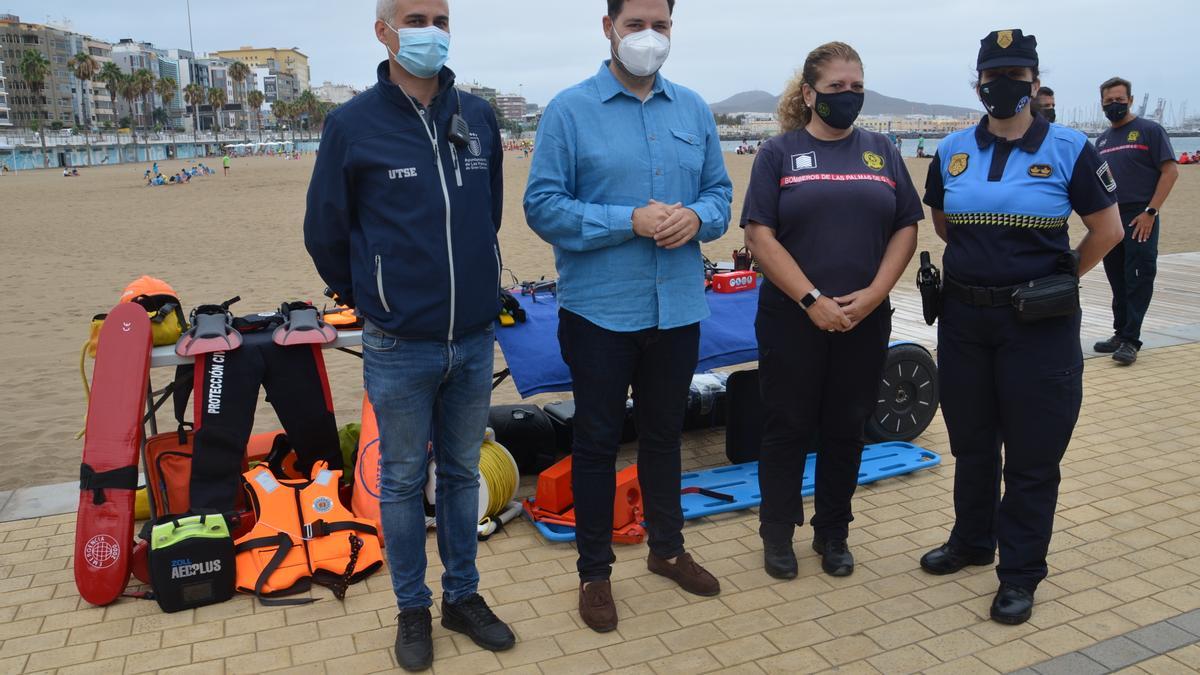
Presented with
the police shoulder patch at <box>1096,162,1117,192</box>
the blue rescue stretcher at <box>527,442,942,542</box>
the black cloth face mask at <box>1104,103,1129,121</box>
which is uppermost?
the black cloth face mask at <box>1104,103,1129,121</box>

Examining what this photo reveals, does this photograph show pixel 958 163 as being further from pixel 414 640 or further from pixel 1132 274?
pixel 1132 274

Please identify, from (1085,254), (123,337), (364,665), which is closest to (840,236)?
(1085,254)

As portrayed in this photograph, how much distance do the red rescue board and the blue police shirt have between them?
11.2ft

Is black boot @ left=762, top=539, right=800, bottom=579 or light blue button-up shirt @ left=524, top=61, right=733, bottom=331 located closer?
light blue button-up shirt @ left=524, top=61, right=733, bottom=331

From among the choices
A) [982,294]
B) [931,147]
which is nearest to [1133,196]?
[982,294]

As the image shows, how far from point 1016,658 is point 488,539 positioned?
226 cm

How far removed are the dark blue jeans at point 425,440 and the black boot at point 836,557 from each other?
59.0 inches

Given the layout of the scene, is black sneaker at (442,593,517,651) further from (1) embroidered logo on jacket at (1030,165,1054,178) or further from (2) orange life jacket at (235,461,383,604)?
(1) embroidered logo on jacket at (1030,165,1054,178)

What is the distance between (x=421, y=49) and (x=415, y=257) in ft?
2.20

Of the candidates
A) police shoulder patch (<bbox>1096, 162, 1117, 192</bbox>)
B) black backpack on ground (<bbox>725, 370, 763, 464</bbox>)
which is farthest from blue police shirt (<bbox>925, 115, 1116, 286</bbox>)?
black backpack on ground (<bbox>725, 370, 763, 464</bbox>)

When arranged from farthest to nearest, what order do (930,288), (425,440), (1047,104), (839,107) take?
(1047,104) → (930,288) → (839,107) → (425,440)

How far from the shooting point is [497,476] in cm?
434

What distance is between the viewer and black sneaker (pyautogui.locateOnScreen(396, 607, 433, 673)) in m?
3.12

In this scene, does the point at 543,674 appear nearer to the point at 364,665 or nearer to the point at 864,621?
the point at 364,665
